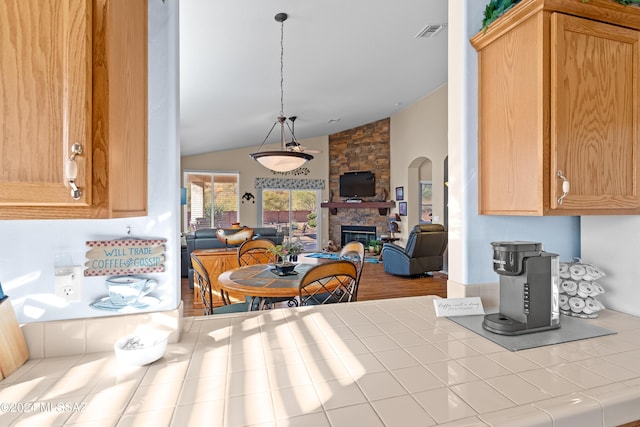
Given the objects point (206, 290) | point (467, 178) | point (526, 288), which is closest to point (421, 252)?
point (206, 290)

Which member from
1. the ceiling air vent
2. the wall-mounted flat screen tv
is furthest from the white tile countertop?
the wall-mounted flat screen tv

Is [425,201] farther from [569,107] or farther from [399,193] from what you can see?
[569,107]

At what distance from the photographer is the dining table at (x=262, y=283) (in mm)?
2201

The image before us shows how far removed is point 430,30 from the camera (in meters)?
4.00

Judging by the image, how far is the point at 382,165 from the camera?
8820 millimetres

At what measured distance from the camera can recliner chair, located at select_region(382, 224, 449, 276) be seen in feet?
18.0

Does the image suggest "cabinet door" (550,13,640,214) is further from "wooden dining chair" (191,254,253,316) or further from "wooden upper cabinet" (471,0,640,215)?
"wooden dining chair" (191,254,253,316)

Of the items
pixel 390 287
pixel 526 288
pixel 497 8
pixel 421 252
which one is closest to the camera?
pixel 526 288

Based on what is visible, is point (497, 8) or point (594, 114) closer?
point (594, 114)

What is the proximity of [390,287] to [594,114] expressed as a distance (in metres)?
4.29

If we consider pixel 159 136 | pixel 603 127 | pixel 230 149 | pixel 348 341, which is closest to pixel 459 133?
pixel 603 127

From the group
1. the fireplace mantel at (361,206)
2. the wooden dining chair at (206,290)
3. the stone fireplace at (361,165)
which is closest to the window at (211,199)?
the fireplace mantel at (361,206)

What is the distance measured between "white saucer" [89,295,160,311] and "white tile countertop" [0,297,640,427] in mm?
139

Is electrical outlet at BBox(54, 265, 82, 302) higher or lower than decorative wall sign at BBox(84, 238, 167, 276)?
lower
